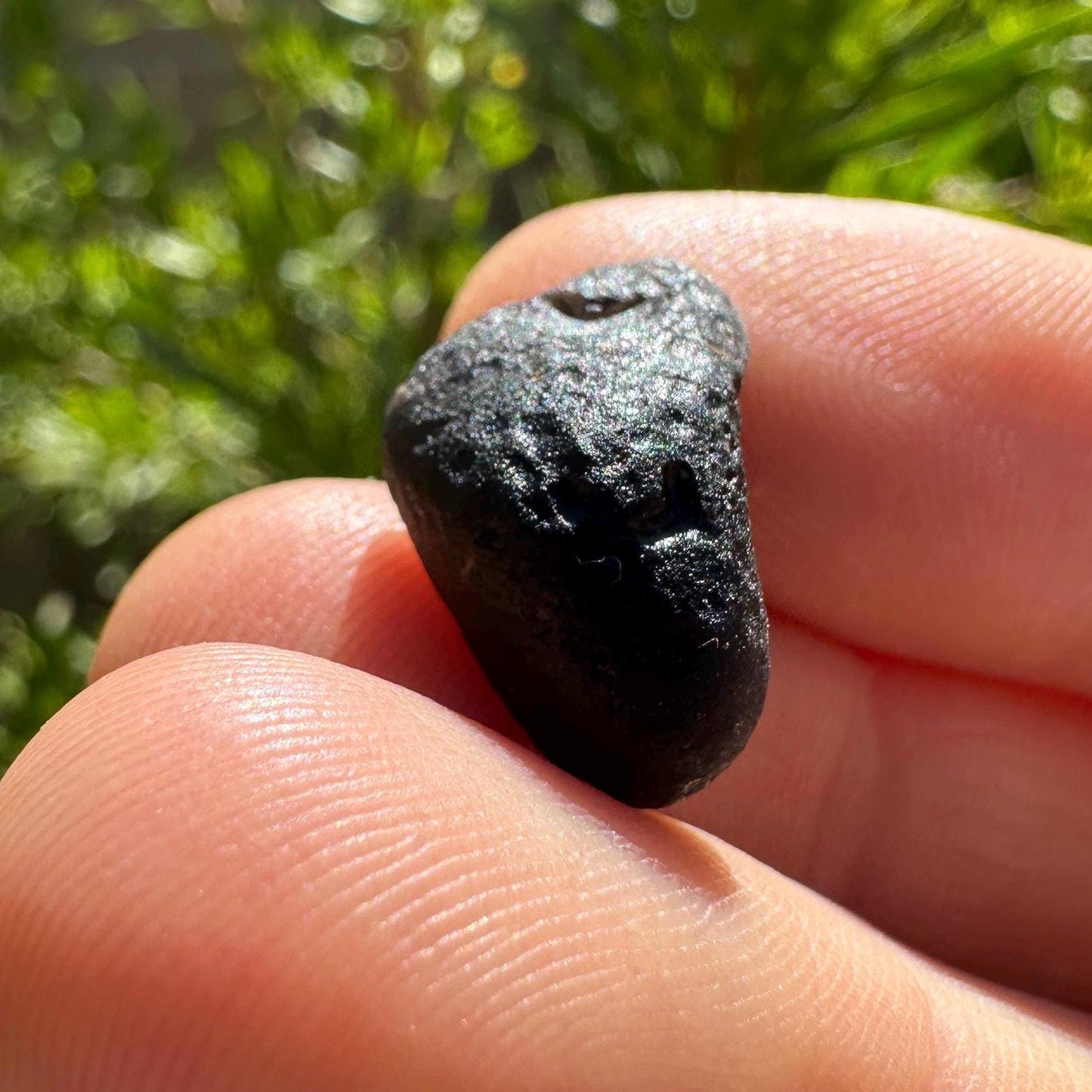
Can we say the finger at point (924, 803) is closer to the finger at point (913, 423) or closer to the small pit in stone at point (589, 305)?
the finger at point (913, 423)

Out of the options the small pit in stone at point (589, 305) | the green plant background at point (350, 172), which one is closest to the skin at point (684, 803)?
the small pit in stone at point (589, 305)

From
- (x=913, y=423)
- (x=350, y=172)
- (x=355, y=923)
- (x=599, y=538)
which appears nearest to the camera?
(x=355, y=923)

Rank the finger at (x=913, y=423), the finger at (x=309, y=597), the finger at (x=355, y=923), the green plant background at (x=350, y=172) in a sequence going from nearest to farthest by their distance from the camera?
the finger at (x=355, y=923), the finger at (x=309, y=597), the finger at (x=913, y=423), the green plant background at (x=350, y=172)

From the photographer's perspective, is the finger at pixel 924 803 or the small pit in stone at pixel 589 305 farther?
the finger at pixel 924 803

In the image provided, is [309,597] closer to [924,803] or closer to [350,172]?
[924,803]

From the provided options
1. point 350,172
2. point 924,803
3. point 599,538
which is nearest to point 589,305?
point 599,538

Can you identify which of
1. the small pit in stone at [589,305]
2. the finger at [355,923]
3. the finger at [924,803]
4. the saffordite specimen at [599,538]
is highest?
the small pit in stone at [589,305]

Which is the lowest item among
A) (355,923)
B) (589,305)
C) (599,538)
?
(355,923)
